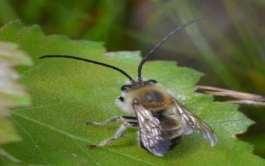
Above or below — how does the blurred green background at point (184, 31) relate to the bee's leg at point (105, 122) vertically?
above

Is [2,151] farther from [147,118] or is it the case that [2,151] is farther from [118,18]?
[118,18]

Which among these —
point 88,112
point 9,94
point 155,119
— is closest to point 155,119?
point 155,119

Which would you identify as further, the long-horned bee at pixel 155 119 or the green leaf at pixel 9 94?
the long-horned bee at pixel 155 119

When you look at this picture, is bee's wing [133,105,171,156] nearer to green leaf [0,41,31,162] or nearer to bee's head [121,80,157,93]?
bee's head [121,80,157,93]

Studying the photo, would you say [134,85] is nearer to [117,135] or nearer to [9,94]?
[117,135]

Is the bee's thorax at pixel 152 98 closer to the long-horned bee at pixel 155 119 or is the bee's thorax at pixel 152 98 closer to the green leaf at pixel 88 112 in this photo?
the long-horned bee at pixel 155 119

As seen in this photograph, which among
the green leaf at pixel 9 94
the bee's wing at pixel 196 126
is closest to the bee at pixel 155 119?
the bee's wing at pixel 196 126

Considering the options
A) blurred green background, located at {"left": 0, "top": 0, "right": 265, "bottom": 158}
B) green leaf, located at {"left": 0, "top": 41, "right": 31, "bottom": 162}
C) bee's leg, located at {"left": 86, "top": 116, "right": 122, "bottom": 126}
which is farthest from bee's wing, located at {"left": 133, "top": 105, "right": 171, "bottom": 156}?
blurred green background, located at {"left": 0, "top": 0, "right": 265, "bottom": 158}
